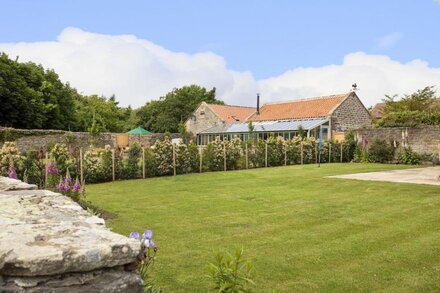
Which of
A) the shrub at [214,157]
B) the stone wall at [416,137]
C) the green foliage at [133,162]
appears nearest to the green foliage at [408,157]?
the stone wall at [416,137]

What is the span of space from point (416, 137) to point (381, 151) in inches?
80.3

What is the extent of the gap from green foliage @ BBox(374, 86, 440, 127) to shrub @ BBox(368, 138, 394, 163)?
1.96 metres

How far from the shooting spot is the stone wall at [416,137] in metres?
24.0

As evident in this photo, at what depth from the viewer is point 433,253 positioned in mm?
6082

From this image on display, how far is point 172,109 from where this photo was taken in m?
53.3

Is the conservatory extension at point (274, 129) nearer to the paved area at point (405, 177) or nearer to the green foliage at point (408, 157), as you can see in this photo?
the green foliage at point (408, 157)

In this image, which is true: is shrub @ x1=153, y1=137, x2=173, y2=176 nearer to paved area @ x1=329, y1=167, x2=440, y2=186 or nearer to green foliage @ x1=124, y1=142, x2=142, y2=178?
green foliage @ x1=124, y1=142, x2=142, y2=178

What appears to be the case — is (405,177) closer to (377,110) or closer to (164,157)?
(164,157)

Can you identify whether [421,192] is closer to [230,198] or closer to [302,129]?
[230,198]

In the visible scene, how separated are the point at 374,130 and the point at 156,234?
22.4 metres

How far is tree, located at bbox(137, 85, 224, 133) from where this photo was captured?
174ft

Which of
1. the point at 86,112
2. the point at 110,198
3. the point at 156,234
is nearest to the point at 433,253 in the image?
the point at 156,234

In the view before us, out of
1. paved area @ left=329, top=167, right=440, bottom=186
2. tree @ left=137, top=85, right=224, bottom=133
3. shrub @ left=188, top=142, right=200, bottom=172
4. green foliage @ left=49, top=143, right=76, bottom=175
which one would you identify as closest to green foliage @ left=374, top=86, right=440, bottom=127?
paved area @ left=329, top=167, right=440, bottom=186

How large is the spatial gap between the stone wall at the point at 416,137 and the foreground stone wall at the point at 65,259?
2490 centimetres
